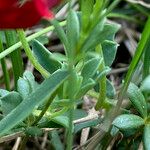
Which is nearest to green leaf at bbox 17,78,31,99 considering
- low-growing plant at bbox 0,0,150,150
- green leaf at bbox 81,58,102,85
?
low-growing plant at bbox 0,0,150,150

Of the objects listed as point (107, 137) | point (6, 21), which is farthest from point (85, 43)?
point (107, 137)

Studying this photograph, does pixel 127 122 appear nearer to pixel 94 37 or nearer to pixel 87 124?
pixel 87 124

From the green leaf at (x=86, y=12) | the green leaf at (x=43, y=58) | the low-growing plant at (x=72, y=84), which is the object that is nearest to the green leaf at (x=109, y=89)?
the low-growing plant at (x=72, y=84)

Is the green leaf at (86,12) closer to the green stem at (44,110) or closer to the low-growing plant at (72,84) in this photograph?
the low-growing plant at (72,84)

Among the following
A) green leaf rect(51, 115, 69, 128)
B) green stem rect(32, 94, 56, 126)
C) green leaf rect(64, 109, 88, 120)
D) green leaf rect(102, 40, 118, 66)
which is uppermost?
green leaf rect(102, 40, 118, 66)

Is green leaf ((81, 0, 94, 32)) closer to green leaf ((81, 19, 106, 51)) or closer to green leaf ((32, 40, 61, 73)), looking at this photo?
green leaf ((81, 19, 106, 51))

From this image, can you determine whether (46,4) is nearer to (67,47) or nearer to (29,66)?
(67,47)

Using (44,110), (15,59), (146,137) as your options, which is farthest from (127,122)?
(15,59)
